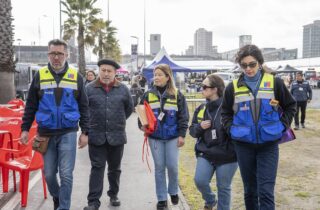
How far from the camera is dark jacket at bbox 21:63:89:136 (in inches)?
179

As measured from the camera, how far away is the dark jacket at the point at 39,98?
14.9ft

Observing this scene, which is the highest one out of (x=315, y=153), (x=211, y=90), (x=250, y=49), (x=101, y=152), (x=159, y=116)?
(x=250, y=49)

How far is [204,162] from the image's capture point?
15.2 feet

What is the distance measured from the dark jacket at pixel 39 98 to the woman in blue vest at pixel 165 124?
0.83 metres

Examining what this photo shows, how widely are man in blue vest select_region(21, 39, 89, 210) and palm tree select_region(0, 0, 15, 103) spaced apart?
6505 millimetres

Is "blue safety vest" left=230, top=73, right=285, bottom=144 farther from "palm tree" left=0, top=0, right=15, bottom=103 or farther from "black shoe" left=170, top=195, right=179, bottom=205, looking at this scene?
"palm tree" left=0, top=0, right=15, bottom=103

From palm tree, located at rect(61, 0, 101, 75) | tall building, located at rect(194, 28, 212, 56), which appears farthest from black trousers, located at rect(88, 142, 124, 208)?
tall building, located at rect(194, 28, 212, 56)

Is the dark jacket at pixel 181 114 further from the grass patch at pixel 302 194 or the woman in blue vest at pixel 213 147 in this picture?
the grass patch at pixel 302 194

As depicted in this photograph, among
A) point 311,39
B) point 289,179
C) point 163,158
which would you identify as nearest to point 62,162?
point 163,158

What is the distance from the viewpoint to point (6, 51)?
419 inches

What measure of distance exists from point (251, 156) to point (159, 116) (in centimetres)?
151

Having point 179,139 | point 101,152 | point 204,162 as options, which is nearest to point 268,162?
point 204,162

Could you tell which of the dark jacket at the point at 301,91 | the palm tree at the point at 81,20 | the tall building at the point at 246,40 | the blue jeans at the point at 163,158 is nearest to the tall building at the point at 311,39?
the palm tree at the point at 81,20

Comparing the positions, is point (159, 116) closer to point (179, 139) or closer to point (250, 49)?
point (179, 139)
